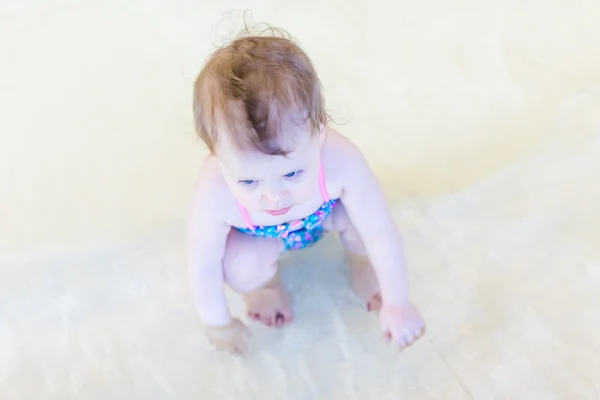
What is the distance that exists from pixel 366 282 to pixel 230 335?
0.68 feet

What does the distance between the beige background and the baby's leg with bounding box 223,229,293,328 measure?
0.09 ft

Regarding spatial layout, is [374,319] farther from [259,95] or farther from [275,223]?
[259,95]

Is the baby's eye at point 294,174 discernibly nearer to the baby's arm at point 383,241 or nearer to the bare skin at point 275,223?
the bare skin at point 275,223

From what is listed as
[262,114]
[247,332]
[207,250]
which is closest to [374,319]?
[247,332]

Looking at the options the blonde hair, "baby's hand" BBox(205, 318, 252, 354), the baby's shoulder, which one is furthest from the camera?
"baby's hand" BBox(205, 318, 252, 354)

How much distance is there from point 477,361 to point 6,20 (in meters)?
1.01

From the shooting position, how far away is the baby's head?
0.62 metres

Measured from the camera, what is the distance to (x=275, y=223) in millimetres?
843

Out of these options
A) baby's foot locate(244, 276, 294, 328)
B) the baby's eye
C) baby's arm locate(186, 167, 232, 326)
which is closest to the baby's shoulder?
baby's arm locate(186, 167, 232, 326)

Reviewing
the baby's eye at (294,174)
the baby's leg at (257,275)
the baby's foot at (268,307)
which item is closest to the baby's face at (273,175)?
the baby's eye at (294,174)

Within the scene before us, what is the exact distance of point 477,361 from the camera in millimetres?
942

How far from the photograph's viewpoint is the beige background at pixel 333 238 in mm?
959

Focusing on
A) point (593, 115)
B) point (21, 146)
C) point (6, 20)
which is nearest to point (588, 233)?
point (593, 115)

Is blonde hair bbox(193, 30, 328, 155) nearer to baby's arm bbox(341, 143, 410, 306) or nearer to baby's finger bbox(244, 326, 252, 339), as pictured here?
baby's arm bbox(341, 143, 410, 306)
